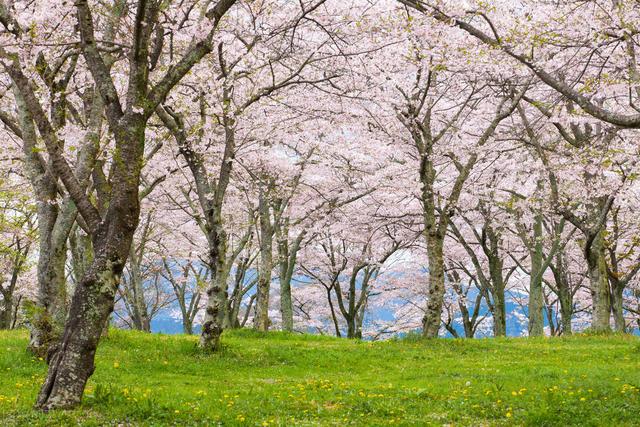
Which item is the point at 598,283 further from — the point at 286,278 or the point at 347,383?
the point at 347,383

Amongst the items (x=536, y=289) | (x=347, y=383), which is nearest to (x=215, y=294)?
(x=347, y=383)

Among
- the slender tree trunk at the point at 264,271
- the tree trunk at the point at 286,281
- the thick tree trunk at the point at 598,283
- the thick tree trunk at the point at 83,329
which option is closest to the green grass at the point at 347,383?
the thick tree trunk at the point at 83,329

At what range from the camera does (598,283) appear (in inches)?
931

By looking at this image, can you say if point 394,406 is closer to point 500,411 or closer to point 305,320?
point 500,411

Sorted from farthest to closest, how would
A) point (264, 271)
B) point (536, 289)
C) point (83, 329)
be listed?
point (536, 289), point (264, 271), point (83, 329)

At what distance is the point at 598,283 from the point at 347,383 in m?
15.0

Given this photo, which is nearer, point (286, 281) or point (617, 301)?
point (286, 281)

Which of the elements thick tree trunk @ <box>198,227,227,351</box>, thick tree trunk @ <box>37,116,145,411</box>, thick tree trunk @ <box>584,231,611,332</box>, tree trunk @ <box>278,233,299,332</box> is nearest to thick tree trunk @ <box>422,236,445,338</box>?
thick tree trunk @ <box>584,231,611,332</box>

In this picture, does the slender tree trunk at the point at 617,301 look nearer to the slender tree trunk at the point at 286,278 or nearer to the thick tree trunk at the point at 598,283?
the thick tree trunk at the point at 598,283

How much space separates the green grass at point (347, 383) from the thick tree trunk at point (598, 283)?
233cm

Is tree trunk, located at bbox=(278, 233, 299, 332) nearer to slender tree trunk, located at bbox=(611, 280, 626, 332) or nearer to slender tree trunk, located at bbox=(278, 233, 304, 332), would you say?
slender tree trunk, located at bbox=(278, 233, 304, 332)

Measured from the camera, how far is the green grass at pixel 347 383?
338 inches

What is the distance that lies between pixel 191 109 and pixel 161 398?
10755 millimetres

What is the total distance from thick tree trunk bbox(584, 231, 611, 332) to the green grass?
2326 millimetres
